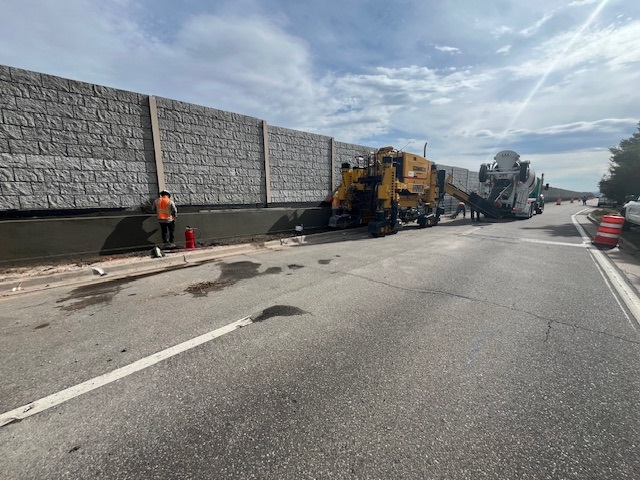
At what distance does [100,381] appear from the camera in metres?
2.70

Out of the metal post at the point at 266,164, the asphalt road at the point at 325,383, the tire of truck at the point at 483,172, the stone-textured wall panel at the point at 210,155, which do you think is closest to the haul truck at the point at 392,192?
the tire of truck at the point at 483,172

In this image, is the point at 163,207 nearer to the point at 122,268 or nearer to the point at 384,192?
the point at 122,268

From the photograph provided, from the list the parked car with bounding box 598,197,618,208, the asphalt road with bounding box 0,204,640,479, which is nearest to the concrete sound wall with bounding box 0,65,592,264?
the asphalt road with bounding box 0,204,640,479

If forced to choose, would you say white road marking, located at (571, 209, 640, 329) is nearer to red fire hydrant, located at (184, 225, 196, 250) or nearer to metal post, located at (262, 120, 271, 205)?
red fire hydrant, located at (184, 225, 196, 250)

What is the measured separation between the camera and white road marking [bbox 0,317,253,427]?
232 centimetres

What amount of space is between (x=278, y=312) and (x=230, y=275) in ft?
8.08

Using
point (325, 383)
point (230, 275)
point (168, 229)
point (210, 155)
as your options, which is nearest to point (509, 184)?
point (210, 155)

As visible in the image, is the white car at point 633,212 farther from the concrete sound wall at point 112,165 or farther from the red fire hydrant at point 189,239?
the red fire hydrant at point 189,239

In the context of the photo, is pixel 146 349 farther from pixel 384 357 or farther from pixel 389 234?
pixel 389 234

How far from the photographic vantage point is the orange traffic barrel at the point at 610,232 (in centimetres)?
968

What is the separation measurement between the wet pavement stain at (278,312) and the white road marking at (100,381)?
1.43ft

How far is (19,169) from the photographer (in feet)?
20.9

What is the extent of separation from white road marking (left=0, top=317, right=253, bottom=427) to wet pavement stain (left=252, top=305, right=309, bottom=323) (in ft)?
1.43

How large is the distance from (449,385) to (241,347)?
2.17m
